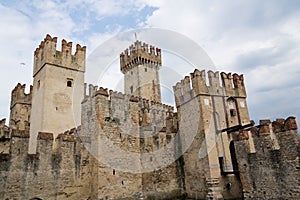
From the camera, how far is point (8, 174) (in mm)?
Result: 10797

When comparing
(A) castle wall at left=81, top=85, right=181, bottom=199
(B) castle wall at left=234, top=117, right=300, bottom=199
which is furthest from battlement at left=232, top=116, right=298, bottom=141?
(A) castle wall at left=81, top=85, right=181, bottom=199

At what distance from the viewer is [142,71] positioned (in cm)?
3841

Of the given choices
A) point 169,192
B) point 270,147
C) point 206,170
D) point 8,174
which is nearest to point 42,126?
point 8,174

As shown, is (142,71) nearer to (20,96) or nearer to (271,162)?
(20,96)

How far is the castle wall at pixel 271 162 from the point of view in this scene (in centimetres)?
1066

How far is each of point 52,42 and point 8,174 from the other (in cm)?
1138

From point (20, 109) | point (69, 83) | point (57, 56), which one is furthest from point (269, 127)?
point (20, 109)

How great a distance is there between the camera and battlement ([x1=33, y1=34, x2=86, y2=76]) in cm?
1847

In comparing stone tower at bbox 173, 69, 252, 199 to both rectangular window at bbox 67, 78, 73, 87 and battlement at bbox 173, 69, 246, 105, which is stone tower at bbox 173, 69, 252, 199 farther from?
rectangular window at bbox 67, 78, 73, 87

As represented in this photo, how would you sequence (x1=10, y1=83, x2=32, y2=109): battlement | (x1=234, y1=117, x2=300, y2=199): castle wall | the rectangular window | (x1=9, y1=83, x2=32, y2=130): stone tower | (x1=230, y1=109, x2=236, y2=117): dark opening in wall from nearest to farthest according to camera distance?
(x1=234, y1=117, x2=300, y2=199): castle wall < (x1=230, y1=109, x2=236, y2=117): dark opening in wall < the rectangular window < (x1=9, y1=83, x2=32, y2=130): stone tower < (x1=10, y1=83, x2=32, y2=109): battlement

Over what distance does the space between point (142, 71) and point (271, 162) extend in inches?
1138

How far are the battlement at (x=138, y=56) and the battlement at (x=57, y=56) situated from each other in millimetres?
18228

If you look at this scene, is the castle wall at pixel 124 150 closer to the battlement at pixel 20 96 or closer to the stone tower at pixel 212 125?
the stone tower at pixel 212 125

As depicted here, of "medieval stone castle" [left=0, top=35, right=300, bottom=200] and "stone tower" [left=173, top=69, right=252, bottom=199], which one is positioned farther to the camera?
"stone tower" [left=173, top=69, right=252, bottom=199]
